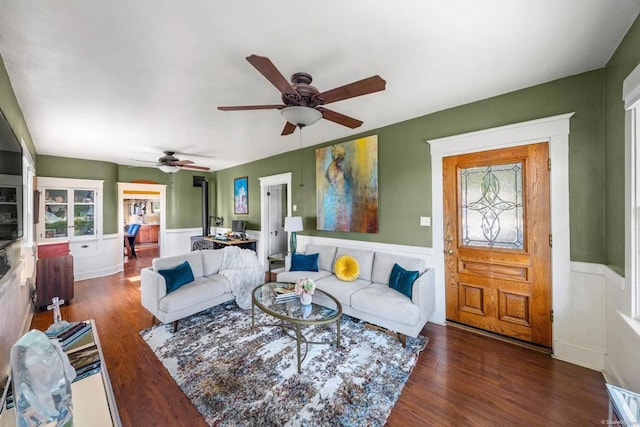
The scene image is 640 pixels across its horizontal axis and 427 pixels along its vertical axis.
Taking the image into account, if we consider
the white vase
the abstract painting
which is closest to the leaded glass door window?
the abstract painting

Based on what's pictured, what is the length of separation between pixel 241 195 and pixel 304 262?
3.33m

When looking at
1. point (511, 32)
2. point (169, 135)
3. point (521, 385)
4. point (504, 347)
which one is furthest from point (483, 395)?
point (169, 135)

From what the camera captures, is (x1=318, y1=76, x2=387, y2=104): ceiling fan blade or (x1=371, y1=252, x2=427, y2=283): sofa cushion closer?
(x1=318, y1=76, x2=387, y2=104): ceiling fan blade

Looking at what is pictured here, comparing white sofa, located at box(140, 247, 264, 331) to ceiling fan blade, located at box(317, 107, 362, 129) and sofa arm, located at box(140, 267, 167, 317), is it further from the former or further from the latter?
ceiling fan blade, located at box(317, 107, 362, 129)

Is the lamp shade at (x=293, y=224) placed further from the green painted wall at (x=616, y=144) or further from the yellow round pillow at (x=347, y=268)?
the green painted wall at (x=616, y=144)

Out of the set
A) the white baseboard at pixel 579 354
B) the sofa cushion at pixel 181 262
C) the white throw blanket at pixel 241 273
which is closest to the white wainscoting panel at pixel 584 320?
the white baseboard at pixel 579 354

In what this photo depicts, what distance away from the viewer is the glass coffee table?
223 cm

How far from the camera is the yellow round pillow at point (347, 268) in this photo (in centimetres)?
337

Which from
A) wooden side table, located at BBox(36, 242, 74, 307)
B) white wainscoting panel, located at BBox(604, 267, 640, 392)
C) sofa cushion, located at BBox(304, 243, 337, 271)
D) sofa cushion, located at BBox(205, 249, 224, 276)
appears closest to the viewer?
white wainscoting panel, located at BBox(604, 267, 640, 392)

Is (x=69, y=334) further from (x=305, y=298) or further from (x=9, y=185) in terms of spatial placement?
(x=305, y=298)

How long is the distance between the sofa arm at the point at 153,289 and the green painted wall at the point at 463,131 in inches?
98.8

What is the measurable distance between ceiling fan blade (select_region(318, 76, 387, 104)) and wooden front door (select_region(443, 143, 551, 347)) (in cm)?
173

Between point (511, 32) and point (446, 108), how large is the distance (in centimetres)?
131

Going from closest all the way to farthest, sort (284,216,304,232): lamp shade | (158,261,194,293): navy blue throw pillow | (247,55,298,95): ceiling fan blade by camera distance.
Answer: (247,55,298,95): ceiling fan blade, (158,261,194,293): navy blue throw pillow, (284,216,304,232): lamp shade
